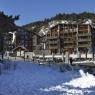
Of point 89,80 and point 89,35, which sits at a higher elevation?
point 89,35

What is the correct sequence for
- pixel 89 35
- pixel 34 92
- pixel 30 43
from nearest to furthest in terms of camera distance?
1. pixel 34 92
2. pixel 89 35
3. pixel 30 43

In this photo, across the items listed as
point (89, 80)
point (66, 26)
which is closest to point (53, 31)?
point (66, 26)

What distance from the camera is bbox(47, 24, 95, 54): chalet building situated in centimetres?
10250

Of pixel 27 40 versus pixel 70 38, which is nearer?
pixel 70 38

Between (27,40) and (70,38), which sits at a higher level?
(27,40)

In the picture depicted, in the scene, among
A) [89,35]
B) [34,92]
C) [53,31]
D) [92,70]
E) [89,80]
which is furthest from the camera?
[53,31]

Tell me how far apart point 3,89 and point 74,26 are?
96.4m

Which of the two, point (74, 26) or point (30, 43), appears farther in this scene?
point (30, 43)

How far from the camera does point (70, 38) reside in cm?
10694

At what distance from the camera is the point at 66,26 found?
378 feet

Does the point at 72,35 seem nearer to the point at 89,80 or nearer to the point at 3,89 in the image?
the point at 89,80

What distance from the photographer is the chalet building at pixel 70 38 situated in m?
102

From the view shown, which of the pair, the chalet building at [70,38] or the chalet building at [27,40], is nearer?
the chalet building at [70,38]

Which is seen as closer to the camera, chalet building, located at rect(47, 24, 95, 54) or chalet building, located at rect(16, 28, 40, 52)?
chalet building, located at rect(47, 24, 95, 54)
